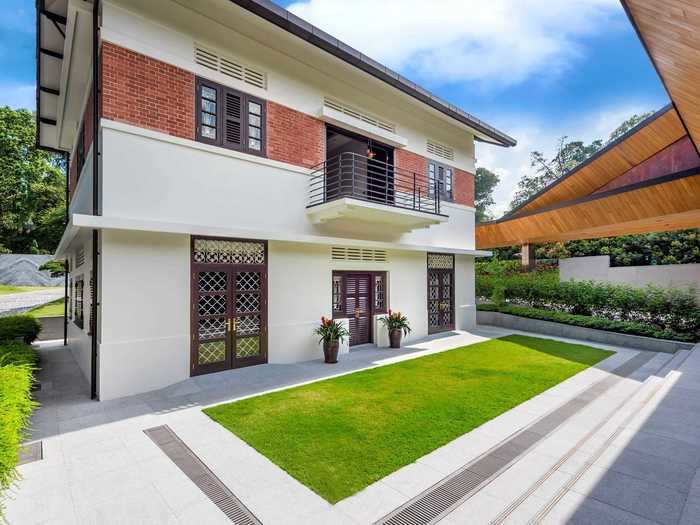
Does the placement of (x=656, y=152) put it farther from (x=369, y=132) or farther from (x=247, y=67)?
(x=247, y=67)

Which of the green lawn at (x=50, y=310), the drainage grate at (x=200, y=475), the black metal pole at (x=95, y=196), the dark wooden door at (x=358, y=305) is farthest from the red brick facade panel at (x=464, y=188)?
the green lawn at (x=50, y=310)

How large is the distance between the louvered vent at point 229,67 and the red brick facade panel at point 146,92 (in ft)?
1.53

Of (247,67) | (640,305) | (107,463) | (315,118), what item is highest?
(247,67)

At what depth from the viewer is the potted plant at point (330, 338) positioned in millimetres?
8070

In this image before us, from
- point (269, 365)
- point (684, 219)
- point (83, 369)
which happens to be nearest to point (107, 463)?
point (269, 365)

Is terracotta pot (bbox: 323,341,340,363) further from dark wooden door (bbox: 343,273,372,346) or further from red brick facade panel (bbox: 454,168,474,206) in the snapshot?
red brick facade panel (bbox: 454,168,474,206)

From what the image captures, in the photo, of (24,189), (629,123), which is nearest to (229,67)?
(24,189)

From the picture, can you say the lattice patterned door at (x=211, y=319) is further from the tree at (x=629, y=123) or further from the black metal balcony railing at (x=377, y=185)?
the tree at (x=629, y=123)

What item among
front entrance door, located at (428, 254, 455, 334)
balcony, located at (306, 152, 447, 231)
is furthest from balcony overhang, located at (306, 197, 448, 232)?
front entrance door, located at (428, 254, 455, 334)

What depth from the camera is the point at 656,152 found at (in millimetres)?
12156

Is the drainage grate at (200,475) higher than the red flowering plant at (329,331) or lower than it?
lower

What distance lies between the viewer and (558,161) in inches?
1330

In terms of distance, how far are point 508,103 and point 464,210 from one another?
248 inches

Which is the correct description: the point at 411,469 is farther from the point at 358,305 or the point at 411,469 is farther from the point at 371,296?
the point at 371,296
